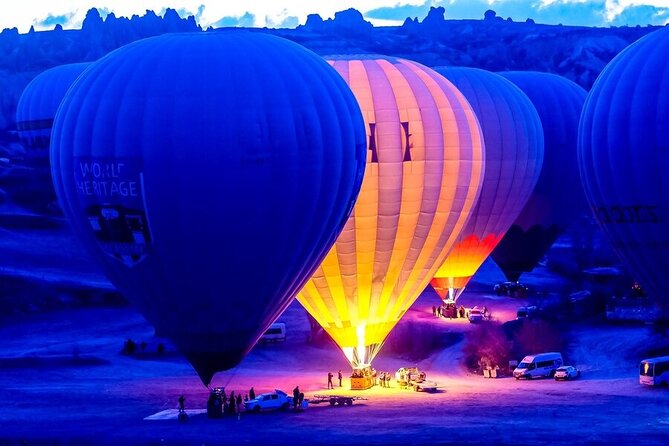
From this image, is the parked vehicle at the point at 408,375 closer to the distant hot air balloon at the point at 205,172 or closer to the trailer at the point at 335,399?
the trailer at the point at 335,399

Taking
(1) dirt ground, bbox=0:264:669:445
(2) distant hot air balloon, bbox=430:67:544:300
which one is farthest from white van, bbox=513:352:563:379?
(2) distant hot air balloon, bbox=430:67:544:300

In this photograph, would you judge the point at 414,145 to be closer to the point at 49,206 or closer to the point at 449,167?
the point at 449,167

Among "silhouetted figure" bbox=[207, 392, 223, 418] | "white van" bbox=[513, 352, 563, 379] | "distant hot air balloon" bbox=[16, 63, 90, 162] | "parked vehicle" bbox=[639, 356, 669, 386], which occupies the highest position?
"distant hot air balloon" bbox=[16, 63, 90, 162]

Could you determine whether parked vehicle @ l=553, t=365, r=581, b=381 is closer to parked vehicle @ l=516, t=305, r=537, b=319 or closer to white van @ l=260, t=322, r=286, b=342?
parked vehicle @ l=516, t=305, r=537, b=319

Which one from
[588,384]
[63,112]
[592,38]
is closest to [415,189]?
[588,384]

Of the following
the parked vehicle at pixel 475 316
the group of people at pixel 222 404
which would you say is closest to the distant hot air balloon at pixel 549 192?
the parked vehicle at pixel 475 316
